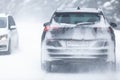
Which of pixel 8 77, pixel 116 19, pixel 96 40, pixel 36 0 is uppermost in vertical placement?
pixel 36 0

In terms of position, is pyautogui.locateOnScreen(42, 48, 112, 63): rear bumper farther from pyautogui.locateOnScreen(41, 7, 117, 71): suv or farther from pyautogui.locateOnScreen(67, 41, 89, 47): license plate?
pyautogui.locateOnScreen(67, 41, 89, 47): license plate

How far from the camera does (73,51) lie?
12.6 meters

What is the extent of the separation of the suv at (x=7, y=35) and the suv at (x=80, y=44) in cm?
554

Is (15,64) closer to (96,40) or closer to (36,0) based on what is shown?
(96,40)

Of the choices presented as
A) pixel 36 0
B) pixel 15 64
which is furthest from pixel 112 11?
pixel 15 64

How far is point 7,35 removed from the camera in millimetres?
18422

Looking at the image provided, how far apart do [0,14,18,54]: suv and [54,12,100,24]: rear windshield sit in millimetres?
5480

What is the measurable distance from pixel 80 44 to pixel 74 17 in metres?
0.97

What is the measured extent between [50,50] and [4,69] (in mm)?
2027

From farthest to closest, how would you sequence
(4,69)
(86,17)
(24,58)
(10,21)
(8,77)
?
1. (10,21)
2. (24,58)
3. (4,69)
4. (86,17)
5. (8,77)

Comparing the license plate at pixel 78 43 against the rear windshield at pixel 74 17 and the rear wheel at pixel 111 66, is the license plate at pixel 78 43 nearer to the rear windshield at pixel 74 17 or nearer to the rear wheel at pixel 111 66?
the rear windshield at pixel 74 17

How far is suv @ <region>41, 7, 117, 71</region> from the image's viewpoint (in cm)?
1262

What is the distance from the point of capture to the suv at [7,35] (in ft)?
59.8

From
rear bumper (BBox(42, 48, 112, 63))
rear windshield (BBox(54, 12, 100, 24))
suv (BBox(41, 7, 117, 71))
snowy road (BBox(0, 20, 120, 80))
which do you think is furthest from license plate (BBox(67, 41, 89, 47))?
snowy road (BBox(0, 20, 120, 80))
